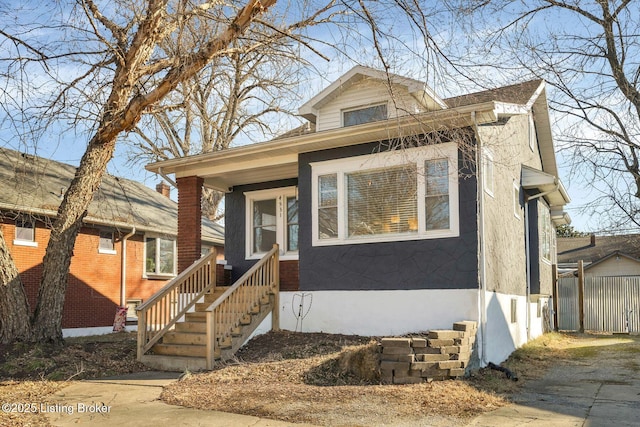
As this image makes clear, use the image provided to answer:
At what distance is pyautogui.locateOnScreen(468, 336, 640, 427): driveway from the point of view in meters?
6.66

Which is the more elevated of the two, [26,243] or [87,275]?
[26,243]

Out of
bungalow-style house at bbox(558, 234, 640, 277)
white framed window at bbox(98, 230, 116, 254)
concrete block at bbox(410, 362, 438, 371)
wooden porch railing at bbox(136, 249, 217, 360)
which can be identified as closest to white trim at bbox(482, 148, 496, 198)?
concrete block at bbox(410, 362, 438, 371)

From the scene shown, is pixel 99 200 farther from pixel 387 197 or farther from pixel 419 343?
pixel 419 343

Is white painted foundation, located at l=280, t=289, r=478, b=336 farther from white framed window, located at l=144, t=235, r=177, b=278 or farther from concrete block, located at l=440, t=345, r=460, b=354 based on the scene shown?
white framed window, located at l=144, t=235, r=177, b=278

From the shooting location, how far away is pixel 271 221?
47.4 feet

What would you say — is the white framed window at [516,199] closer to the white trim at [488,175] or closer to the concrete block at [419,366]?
the white trim at [488,175]

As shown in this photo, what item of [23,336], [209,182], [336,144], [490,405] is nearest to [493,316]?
[490,405]

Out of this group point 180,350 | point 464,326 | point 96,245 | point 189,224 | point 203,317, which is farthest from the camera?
point 96,245

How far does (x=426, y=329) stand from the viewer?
10.2 metres

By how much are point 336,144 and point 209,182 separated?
418cm

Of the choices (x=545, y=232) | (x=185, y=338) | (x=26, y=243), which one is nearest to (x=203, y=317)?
(x=185, y=338)

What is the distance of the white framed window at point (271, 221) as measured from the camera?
13.9m

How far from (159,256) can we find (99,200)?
8652 mm

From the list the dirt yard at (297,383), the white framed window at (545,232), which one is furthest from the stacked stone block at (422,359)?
the white framed window at (545,232)
